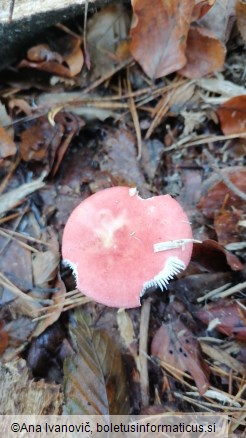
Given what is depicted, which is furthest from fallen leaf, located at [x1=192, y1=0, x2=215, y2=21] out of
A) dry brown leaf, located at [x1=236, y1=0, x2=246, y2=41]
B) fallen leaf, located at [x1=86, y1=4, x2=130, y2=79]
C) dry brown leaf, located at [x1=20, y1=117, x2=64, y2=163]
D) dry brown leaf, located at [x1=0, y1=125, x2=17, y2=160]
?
dry brown leaf, located at [x1=0, y1=125, x2=17, y2=160]

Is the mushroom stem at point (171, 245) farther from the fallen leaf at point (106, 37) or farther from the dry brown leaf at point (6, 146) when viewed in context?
the fallen leaf at point (106, 37)

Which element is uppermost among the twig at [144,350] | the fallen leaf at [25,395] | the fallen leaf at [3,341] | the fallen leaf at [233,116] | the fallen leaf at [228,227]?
the fallen leaf at [233,116]

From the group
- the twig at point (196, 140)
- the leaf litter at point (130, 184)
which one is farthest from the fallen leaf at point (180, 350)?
the twig at point (196, 140)

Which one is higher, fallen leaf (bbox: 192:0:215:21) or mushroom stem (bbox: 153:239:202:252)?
fallen leaf (bbox: 192:0:215:21)

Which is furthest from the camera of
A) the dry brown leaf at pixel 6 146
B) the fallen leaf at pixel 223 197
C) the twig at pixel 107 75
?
the twig at pixel 107 75

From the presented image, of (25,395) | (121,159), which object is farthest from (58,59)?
(25,395)

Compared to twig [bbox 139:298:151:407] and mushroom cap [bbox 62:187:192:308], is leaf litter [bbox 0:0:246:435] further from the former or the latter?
mushroom cap [bbox 62:187:192:308]

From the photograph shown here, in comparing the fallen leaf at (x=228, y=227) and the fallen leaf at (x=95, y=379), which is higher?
the fallen leaf at (x=228, y=227)

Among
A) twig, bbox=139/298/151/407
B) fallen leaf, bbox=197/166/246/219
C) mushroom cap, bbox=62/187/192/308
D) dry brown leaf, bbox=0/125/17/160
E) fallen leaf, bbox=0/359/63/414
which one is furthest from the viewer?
dry brown leaf, bbox=0/125/17/160
